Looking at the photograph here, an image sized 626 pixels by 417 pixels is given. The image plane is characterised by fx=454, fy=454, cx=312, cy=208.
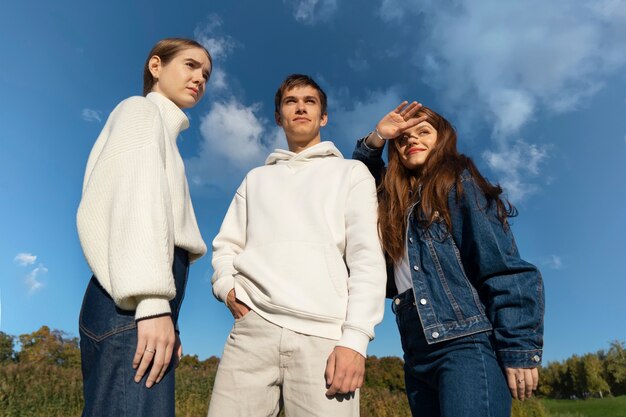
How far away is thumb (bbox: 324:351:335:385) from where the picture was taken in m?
2.29

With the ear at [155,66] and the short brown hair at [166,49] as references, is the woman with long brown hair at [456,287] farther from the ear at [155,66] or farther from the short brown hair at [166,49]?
the ear at [155,66]

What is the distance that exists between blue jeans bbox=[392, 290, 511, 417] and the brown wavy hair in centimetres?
41

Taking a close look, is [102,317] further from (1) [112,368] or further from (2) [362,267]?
(2) [362,267]

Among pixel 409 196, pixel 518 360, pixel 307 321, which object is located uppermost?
pixel 409 196

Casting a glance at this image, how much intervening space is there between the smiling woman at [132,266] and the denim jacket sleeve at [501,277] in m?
1.47

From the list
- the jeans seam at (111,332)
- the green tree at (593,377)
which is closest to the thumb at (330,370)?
the jeans seam at (111,332)

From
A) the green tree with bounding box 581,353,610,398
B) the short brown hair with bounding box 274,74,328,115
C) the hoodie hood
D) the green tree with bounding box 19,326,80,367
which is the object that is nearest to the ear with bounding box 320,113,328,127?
the short brown hair with bounding box 274,74,328,115

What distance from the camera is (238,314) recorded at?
2639 mm

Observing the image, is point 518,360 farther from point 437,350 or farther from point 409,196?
point 409,196

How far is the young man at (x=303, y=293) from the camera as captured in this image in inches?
92.2

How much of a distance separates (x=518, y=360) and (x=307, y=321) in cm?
106

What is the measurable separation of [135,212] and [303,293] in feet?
3.39

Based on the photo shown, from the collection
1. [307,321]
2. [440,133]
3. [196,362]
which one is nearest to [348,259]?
[307,321]

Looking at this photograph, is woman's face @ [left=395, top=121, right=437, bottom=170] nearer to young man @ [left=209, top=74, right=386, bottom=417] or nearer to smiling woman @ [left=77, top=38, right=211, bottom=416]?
young man @ [left=209, top=74, right=386, bottom=417]
